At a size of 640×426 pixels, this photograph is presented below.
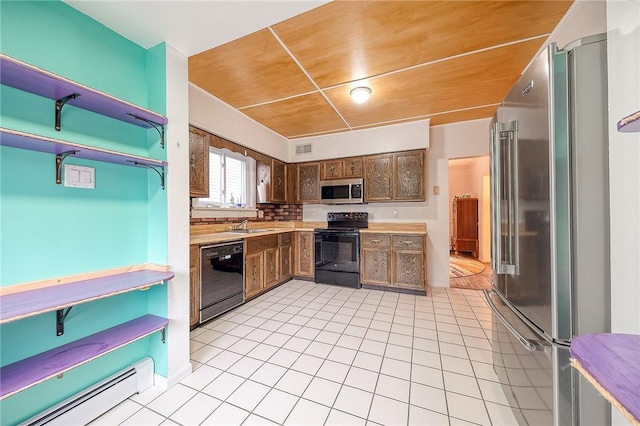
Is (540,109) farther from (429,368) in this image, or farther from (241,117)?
(241,117)

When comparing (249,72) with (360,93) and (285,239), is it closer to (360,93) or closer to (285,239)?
(360,93)

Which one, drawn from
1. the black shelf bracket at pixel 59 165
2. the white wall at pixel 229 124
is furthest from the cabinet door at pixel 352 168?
the black shelf bracket at pixel 59 165

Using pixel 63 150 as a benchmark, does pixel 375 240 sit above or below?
below

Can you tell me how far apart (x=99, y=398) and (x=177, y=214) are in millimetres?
1171

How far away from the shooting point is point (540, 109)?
110cm

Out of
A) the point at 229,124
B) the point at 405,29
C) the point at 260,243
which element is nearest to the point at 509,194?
the point at 405,29

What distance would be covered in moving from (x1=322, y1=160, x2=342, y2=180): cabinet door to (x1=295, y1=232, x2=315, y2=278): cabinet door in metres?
1.09

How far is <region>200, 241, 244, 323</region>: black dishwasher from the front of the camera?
2.61m

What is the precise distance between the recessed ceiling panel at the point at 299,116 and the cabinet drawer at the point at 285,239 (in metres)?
1.81

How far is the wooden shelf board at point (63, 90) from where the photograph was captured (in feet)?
3.56

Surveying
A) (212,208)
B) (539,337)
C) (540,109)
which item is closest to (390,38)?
(540,109)

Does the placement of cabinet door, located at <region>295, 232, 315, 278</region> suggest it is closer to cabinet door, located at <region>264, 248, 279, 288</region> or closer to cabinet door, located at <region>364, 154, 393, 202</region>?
cabinet door, located at <region>264, 248, 279, 288</region>

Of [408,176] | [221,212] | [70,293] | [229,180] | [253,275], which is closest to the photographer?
[70,293]

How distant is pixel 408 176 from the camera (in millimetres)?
3891
